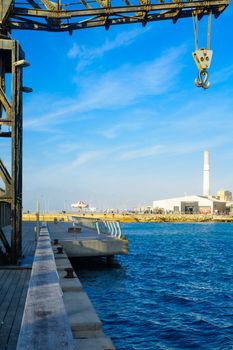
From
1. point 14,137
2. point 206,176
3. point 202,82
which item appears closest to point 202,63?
point 202,82

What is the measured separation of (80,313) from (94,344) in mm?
1669

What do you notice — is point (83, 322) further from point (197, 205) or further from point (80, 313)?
point (197, 205)

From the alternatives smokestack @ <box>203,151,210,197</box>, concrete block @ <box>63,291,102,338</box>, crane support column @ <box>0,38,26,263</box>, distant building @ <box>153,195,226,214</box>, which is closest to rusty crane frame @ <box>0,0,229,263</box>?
crane support column @ <box>0,38,26,263</box>

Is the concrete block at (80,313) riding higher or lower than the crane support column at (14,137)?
lower

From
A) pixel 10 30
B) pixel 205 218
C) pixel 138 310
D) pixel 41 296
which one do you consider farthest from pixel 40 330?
pixel 205 218

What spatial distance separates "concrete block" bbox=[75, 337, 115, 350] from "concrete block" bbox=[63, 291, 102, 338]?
422mm

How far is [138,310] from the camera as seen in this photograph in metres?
16.6

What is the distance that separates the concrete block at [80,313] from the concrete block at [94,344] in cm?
42

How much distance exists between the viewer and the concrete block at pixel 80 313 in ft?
23.0

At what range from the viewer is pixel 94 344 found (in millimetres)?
6172

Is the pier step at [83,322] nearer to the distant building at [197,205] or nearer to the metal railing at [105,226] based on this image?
the metal railing at [105,226]

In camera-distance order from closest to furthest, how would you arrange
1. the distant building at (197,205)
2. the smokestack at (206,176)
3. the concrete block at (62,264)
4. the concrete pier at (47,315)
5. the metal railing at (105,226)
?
the concrete pier at (47,315)
the concrete block at (62,264)
the metal railing at (105,226)
the distant building at (197,205)
the smokestack at (206,176)

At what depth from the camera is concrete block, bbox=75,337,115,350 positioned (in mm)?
6012

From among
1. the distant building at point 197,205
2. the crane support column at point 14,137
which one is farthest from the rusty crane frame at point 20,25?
the distant building at point 197,205
